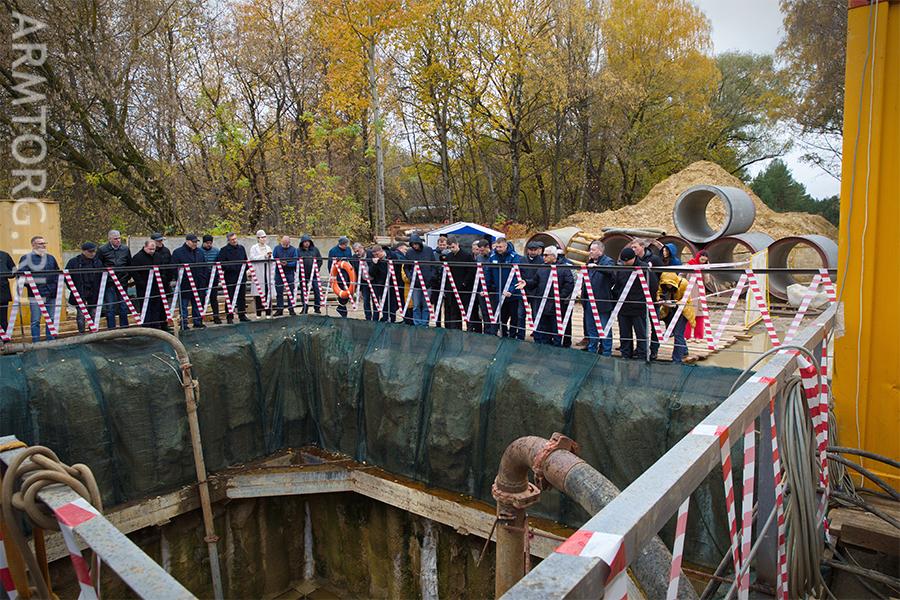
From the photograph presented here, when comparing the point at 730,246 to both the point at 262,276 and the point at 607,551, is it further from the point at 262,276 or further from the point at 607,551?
the point at 607,551

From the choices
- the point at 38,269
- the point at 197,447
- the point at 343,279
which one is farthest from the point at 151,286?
the point at 343,279

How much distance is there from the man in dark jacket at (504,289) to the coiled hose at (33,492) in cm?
747

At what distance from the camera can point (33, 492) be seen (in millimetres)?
2031

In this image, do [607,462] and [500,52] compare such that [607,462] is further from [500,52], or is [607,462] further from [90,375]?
[500,52]

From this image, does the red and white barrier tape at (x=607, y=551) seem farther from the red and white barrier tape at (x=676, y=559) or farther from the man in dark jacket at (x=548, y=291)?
the man in dark jacket at (x=548, y=291)

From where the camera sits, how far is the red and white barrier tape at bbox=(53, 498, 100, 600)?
1.86 meters

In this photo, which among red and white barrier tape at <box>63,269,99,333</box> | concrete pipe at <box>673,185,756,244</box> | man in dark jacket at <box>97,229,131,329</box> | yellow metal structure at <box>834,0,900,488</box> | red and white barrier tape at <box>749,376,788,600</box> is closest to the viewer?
red and white barrier tape at <box>749,376,788,600</box>

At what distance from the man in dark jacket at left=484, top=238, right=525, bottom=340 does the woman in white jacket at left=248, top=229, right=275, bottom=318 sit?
14.4ft

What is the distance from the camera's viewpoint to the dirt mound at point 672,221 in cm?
2289

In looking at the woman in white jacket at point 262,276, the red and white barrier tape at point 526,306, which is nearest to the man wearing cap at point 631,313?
the red and white barrier tape at point 526,306

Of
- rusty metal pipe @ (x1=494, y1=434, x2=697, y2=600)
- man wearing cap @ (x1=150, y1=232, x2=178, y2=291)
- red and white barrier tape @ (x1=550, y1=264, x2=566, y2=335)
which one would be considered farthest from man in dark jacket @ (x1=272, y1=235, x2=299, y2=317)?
rusty metal pipe @ (x1=494, y1=434, x2=697, y2=600)

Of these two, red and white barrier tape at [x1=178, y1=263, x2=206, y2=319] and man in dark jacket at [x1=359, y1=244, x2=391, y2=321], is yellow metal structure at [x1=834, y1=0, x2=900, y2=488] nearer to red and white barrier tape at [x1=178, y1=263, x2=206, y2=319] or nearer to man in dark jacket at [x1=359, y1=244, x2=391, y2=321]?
man in dark jacket at [x1=359, y1=244, x2=391, y2=321]

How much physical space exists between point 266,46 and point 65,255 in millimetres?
12805

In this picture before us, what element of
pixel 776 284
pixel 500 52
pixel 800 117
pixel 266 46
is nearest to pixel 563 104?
pixel 500 52
